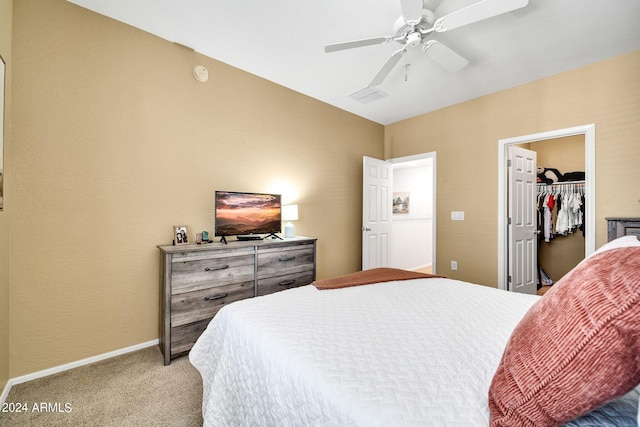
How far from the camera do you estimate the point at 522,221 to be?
12.3ft

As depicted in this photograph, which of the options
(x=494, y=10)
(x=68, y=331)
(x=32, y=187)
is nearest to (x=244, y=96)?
(x=32, y=187)

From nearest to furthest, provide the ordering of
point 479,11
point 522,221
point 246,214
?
1. point 479,11
2. point 246,214
3. point 522,221

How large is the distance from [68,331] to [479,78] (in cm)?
476

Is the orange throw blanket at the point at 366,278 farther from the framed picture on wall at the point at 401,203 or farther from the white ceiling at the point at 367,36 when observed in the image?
the framed picture on wall at the point at 401,203

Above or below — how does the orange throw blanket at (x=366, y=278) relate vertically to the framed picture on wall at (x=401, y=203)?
below

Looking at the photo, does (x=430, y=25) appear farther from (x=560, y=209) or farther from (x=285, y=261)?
(x=560, y=209)

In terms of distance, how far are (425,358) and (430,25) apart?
7.81ft

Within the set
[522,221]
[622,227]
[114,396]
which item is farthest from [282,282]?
[522,221]

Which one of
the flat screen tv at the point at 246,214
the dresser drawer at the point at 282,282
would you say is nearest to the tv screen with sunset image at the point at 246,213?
the flat screen tv at the point at 246,214

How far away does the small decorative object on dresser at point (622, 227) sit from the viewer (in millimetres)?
2375

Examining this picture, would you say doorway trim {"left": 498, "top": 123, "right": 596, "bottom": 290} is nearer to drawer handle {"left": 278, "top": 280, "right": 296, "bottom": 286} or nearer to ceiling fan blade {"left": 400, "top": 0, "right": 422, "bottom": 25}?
ceiling fan blade {"left": 400, "top": 0, "right": 422, "bottom": 25}

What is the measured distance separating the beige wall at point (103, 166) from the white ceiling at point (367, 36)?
273 millimetres

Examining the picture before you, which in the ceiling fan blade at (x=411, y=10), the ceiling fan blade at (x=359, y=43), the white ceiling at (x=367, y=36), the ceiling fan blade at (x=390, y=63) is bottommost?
the ceiling fan blade at (x=359, y=43)

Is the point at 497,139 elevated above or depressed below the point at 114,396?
above
